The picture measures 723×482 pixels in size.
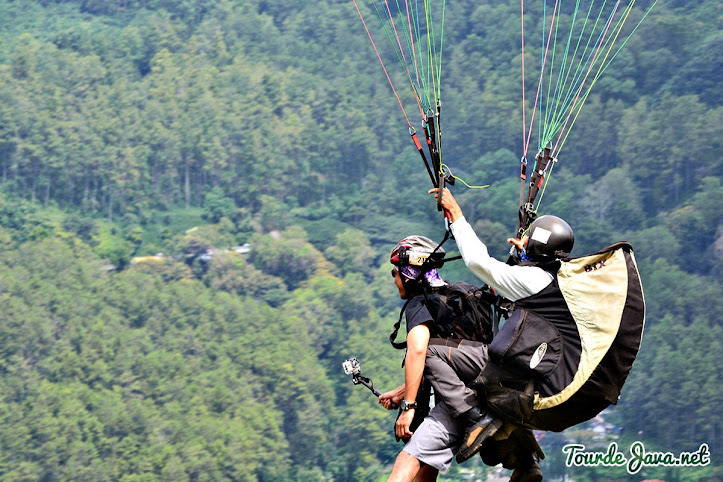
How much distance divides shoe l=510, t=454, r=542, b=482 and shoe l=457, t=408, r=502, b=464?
0.46m

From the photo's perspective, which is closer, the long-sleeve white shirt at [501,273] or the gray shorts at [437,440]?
the long-sleeve white shirt at [501,273]

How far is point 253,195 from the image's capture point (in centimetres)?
11344

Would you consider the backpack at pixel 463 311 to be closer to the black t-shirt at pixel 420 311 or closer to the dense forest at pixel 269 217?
the black t-shirt at pixel 420 311

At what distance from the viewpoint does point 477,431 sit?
6.09m

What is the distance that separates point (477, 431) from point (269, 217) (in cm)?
10314

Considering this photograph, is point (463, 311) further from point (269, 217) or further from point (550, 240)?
point (269, 217)

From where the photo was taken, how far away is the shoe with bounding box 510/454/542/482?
640cm

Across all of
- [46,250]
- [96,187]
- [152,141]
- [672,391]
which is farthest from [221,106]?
[672,391]

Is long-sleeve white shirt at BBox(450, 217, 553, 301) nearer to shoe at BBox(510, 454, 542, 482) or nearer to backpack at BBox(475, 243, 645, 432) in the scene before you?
backpack at BBox(475, 243, 645, 432)

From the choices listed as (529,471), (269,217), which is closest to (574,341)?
(529,471)

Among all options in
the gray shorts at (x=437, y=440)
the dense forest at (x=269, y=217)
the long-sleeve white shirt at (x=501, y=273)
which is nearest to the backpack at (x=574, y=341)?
the long-sleeve white shirt at (x=501, y=273)

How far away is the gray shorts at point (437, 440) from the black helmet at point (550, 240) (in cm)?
104

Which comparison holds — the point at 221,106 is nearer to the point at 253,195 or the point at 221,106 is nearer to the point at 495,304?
the point at 253,195

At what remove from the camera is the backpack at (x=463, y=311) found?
20.6ft
